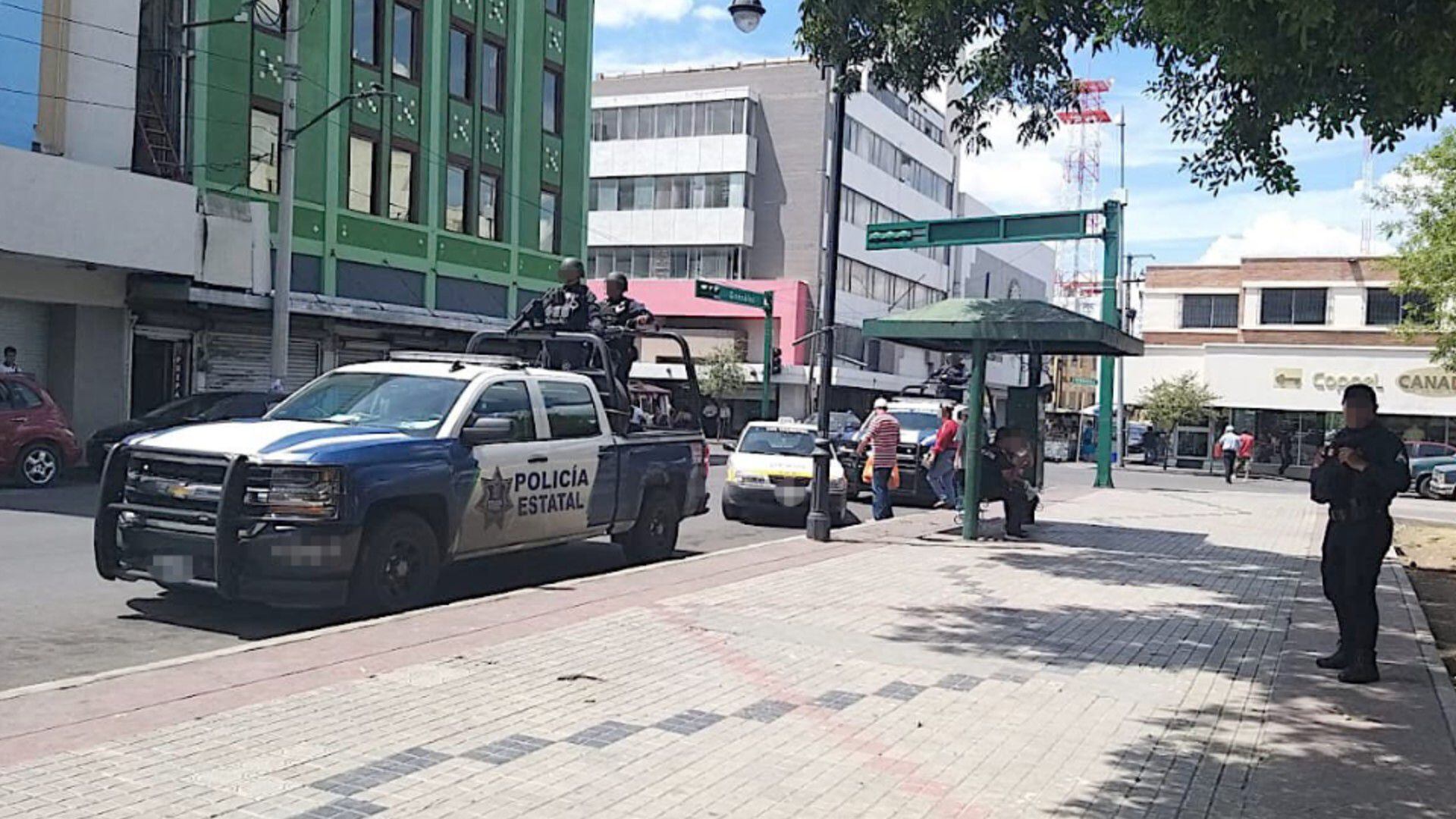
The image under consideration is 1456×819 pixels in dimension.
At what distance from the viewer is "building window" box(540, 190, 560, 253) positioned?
34406mm

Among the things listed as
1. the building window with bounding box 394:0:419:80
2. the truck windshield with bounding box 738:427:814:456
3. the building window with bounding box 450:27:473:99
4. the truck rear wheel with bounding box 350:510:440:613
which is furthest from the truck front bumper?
the building window with bounding box 450:27:473:99

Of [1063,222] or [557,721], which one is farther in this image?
[1063,222]

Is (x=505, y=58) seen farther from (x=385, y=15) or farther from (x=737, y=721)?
(x=737, y=721)

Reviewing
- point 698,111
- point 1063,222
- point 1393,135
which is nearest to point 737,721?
point 1393,135

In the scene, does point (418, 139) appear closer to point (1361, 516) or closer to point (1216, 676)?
point (1216, 676)

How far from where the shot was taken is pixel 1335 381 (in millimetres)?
46312

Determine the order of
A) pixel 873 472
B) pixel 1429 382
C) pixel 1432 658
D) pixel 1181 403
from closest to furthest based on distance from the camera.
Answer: pixel 1432 658, pixel 873 472, pixel 1429 382, pixel 1181 403

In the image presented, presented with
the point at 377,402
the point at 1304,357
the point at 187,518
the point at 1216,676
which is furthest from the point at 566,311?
the point at 1304,357

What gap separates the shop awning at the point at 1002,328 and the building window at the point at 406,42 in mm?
18189

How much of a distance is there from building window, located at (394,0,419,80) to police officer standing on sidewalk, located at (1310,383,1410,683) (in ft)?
83.4

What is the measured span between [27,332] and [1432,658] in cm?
2205

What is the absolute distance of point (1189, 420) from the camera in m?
49.5

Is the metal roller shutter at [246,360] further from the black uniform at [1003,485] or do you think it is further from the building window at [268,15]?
the black uniform at [1003,485]

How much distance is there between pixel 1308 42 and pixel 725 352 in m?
45.7
